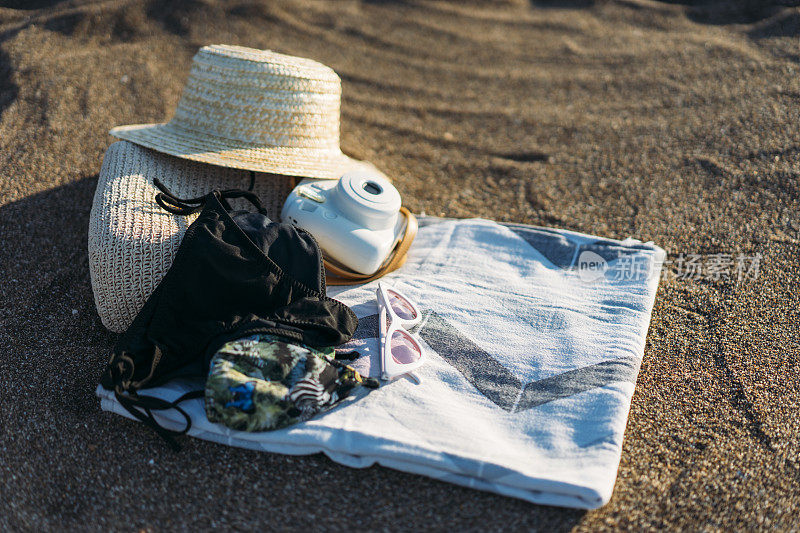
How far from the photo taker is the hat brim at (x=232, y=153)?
2828mm

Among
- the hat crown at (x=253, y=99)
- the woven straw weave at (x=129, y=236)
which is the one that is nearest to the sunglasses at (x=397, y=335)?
the woven straw weave at (x=129, y=236)

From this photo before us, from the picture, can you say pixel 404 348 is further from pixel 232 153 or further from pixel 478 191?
pixel 478 191

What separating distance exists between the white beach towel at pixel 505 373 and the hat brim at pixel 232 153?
2.19ft

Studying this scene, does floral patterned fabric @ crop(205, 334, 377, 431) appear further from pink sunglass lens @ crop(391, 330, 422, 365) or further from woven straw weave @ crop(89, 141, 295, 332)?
woven straw weave @ crop(89, 141, 295, 332)

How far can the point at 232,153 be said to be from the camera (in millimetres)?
2887

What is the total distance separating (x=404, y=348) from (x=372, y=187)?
85 centimetres

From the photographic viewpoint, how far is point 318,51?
507cm

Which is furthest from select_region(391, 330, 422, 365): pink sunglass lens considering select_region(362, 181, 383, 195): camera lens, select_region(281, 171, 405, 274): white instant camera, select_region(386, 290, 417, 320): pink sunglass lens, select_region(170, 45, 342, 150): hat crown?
select_region(170, 45, 342, 150): hat crown

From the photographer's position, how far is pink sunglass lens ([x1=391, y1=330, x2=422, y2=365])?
2.31m

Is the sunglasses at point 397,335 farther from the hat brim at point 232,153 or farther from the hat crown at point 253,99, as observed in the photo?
the hat crown at point 253,99

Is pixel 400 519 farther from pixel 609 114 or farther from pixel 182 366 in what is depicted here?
pixel 609 114

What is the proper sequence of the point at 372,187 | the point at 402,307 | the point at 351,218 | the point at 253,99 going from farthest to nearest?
the point at 253,99
the point at 372,187
the point at 351,218
the point at 402,307

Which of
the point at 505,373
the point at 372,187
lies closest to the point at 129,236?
the point at 372,187

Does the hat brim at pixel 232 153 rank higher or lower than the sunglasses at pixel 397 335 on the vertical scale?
higher
